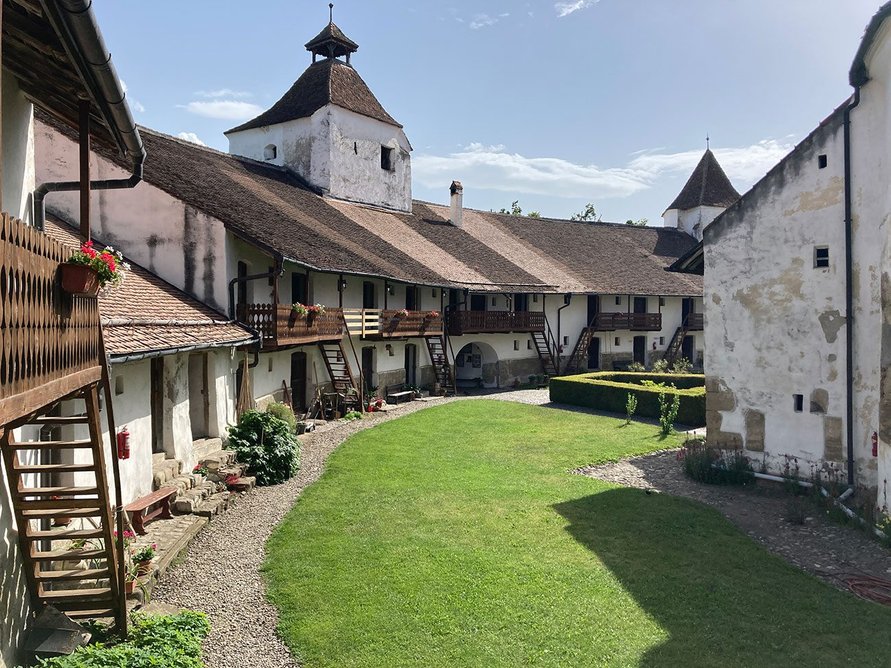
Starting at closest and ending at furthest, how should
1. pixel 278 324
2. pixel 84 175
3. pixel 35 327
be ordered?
pixel 35 327, pixel 84 175, pixel 278 324

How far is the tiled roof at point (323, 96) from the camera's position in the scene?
32.8m

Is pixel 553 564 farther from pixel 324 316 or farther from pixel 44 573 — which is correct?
pixel 324 316

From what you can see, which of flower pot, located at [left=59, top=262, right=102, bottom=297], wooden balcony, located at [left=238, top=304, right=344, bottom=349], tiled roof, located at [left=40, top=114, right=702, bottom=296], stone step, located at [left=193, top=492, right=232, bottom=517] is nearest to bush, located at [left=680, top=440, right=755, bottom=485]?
stone step, located at [left=193, top=492, right=232, bottom=517]

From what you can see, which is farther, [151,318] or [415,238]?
[415,238]

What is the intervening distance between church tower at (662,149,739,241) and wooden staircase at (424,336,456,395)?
27.3m

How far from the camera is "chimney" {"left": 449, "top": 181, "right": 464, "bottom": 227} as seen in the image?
122 feet

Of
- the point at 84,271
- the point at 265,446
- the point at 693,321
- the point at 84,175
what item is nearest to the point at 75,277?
the point at 84,271

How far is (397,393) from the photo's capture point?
2680 cm

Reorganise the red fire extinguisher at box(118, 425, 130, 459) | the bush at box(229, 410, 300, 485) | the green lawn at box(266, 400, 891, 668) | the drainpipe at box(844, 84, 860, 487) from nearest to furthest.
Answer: the green lawn at box(266, 400, 891, 668)
the red fire extinguisher at box(118, 425, 130, 459)
the drainpipe at box(844, 84, 860, 487)
the bush at box(229, 410, 300, 485)

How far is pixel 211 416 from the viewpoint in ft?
51.1

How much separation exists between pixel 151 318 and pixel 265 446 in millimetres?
3970

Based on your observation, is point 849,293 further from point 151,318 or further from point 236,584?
point 151,318

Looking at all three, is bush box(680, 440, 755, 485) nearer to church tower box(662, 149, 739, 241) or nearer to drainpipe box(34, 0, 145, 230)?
drainpipe box(34, 0, 145, 230)

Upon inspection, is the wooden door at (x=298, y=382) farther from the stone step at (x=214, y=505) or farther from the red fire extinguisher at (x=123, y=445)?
the red fire extinguisher at (x=123, y=445)
